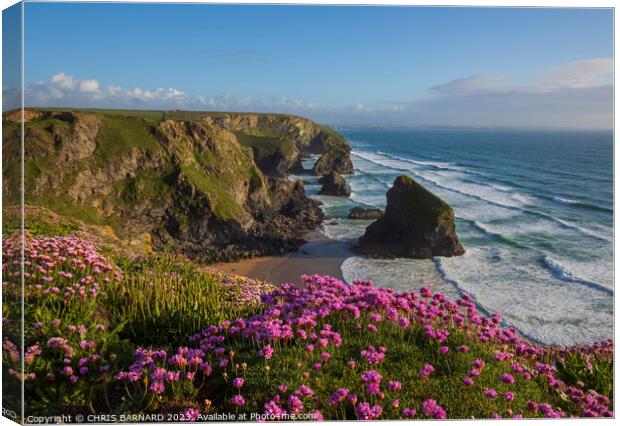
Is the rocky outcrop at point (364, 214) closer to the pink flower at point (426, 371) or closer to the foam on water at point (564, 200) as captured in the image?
the foam on water at point (564, 200)

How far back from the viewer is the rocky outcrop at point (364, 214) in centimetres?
4422

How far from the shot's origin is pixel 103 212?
104 ft

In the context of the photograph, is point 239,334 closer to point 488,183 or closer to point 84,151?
point 84,151

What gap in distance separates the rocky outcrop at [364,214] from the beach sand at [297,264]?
7.86 meters

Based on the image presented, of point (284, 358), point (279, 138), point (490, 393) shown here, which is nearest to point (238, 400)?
point (284, 358)

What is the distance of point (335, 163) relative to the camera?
75.8m

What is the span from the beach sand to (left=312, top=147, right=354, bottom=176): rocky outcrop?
3819 centimetres

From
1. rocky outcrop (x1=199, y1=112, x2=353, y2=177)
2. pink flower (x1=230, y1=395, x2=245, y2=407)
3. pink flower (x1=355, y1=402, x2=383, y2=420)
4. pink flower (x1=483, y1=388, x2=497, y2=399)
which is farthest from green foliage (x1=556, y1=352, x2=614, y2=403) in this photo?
rocky outcrop (x1=199, y1=112, x2=353, y2=177)

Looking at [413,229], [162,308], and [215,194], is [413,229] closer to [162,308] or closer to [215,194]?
[215,194]

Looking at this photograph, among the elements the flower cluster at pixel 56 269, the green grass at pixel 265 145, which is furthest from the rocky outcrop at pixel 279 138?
the flower cluster at pixel 56 269

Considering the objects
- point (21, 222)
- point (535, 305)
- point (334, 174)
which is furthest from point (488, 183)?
point (21, 222)

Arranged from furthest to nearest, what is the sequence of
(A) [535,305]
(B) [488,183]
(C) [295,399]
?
(B) [488,183], (A) [535,305], (C) [295,399]

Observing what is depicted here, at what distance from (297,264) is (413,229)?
8.86 meters

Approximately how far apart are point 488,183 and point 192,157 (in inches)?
1250
